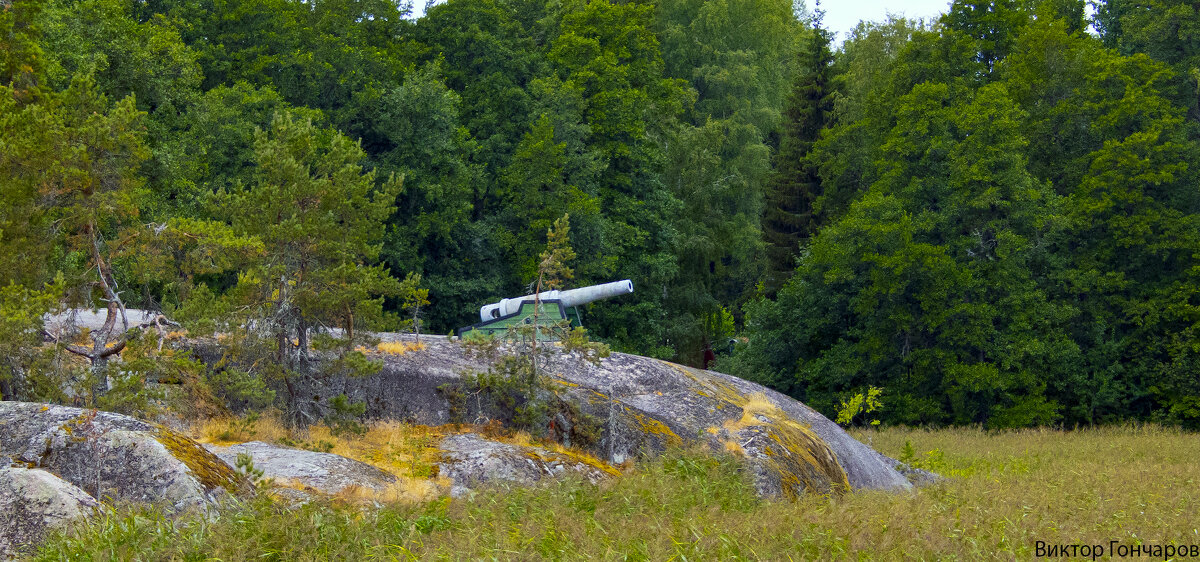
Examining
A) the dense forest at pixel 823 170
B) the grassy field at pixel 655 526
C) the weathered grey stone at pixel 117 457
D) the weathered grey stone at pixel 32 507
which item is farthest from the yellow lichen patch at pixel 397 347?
the dense forest at pixel 823 170

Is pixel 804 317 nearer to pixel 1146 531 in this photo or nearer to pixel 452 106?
pixel 452 106

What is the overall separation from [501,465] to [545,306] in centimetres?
975

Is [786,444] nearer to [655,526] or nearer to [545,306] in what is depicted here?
[655,526]

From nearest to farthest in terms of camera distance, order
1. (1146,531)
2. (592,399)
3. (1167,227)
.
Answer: (1146,531) < (592,399) < (1167,227)

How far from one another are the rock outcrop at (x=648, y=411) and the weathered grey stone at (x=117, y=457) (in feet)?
12.8

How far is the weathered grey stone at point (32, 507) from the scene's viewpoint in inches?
272

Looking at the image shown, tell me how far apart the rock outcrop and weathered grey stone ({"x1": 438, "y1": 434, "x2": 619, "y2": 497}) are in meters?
1.31

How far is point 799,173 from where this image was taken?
40.8m

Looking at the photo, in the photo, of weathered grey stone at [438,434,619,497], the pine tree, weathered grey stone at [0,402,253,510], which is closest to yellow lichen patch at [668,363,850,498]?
weathered grey stone at [438,434,619,497]

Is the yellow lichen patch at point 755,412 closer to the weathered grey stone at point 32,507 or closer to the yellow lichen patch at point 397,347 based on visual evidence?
the yellow lichen patch at point 397,347

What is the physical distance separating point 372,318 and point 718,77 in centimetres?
3208

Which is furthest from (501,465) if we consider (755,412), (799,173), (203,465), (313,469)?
(799,173)

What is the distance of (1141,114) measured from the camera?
95.0ft

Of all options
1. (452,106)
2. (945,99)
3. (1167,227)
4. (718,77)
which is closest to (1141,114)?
(1167,227)
